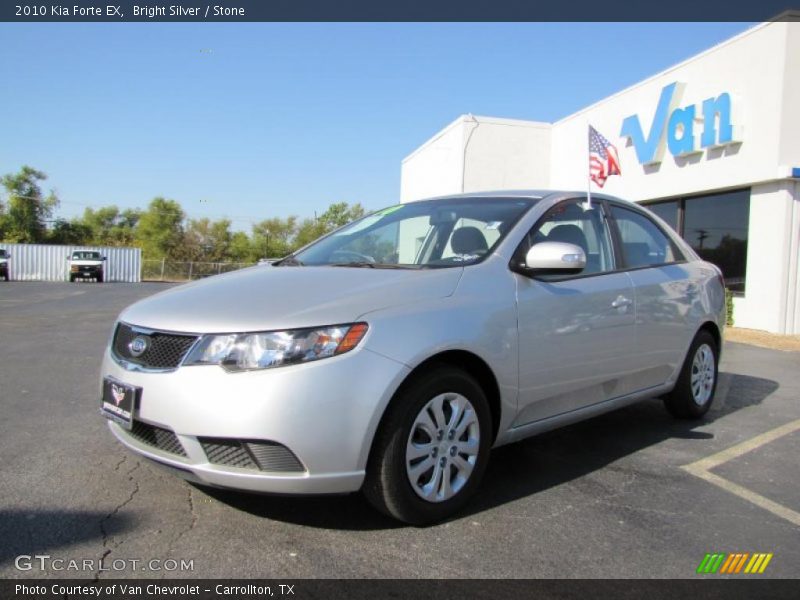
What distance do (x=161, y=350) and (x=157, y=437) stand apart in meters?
0.39

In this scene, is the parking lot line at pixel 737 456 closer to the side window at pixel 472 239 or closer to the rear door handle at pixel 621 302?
the rear door handle at pixel 621 302

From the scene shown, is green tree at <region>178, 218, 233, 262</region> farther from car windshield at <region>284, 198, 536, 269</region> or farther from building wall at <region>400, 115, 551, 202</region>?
car windshield at <region>284, 198, 536, 269</region>

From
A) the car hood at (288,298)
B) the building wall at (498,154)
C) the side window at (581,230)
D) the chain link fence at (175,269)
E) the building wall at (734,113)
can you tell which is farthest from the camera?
the chain link fence at (175,269)

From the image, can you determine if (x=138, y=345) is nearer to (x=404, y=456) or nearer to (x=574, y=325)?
(x=404, y=456)

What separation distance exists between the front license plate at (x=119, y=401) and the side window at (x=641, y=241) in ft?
10.3

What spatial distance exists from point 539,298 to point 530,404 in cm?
57

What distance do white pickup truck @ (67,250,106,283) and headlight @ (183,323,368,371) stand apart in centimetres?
3449

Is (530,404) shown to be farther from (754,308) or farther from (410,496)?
(754,308)

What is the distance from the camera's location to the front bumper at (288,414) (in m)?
2.49

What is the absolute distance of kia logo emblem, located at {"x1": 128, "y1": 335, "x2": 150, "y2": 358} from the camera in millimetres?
2822

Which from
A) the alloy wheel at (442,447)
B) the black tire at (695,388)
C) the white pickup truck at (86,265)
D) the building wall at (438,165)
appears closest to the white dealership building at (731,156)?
the building wall at (438,165)

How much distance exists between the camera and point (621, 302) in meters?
3.92

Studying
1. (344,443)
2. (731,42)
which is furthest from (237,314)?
(731,42)
